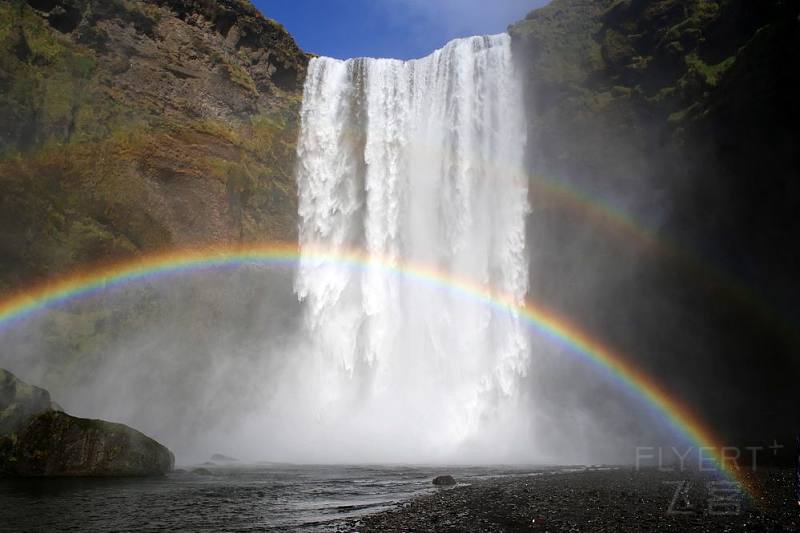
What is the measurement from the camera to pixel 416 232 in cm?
3922

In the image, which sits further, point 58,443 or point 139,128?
point 139,128

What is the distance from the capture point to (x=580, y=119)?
36156 mm

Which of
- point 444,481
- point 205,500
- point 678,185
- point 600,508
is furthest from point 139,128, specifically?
point 600,508

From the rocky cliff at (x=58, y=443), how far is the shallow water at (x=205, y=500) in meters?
0.96

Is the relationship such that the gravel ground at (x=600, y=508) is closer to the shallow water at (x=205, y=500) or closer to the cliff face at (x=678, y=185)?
the shallow water at (x=205, y=500)

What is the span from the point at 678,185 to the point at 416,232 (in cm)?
1624

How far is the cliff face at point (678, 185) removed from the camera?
2506 centimetres

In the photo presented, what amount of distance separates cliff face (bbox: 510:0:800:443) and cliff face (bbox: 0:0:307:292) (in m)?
18.1

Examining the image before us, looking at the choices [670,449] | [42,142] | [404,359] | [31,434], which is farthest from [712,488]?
[42,142]

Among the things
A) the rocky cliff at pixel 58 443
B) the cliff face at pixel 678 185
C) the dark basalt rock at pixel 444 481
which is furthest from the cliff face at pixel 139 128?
the dark basalt rock at pixel 444 481

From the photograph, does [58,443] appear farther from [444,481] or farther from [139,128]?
[139,128]

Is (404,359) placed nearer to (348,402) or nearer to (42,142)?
(348,402)

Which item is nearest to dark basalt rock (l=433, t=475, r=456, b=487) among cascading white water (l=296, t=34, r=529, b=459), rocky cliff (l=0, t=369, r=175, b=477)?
rocky cliff (l=0, t=369, r=175, b=477)

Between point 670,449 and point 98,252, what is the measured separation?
30983 mm
